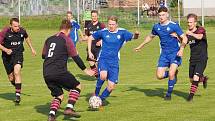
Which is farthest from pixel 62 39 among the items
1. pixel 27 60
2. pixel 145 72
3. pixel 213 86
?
pixel 27 60

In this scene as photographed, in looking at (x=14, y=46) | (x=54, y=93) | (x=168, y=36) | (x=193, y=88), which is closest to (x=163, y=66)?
(x=168, y=36)

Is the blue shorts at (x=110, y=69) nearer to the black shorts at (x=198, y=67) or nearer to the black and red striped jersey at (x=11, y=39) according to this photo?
the black shorts at (x=198, y=67)

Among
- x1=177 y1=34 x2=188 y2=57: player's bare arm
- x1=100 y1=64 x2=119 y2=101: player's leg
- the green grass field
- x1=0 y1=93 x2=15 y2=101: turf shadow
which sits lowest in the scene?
x1=0 y1=93 x2=15 y2=101: turf shadow

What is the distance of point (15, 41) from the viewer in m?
15.6

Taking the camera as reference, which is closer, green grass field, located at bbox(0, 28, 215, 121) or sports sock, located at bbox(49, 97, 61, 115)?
sports sock, located at bbox(49, 97, 61, 115)

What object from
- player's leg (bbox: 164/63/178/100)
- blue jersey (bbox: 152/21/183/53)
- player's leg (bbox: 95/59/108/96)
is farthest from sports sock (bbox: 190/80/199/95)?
player's leg (bbox: 95/59/108/96)

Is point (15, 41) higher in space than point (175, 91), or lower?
higher

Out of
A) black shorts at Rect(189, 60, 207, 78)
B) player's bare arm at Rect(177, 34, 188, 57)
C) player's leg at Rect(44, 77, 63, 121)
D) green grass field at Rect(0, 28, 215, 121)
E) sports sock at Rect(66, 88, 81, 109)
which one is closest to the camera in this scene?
player's leg at Rect(44, 77, 63, 121)

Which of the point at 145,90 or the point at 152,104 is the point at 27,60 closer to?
the point at 145,90

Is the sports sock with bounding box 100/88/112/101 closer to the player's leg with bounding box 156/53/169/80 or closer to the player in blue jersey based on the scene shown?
the player in blue jersey

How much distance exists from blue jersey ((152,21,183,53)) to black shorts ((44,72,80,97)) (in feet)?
12.3

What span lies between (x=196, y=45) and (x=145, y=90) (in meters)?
2.68

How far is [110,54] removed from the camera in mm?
14633

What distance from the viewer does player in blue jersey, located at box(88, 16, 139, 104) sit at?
47.8ft
